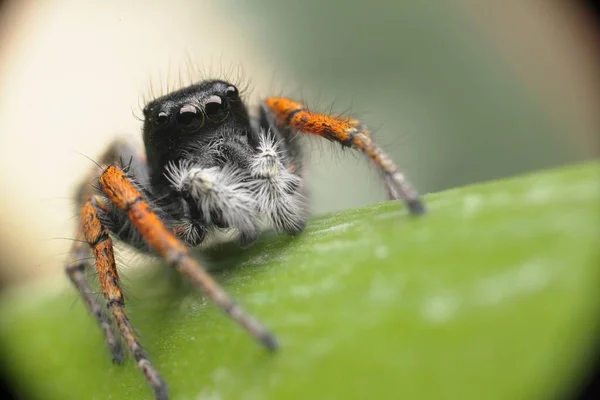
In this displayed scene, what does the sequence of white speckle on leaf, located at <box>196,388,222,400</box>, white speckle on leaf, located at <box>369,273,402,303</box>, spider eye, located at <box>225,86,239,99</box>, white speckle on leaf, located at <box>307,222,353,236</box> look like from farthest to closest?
1. spider eye, located at <box>225,86,239,99</box>
2. white speckle on leaf, located at <box>307,222,353,236</box>
3. white speckle on leaf, located at <box>196,388,222,400</box>
4. white speckle on leaf, located at <box>369,273,402,303</box>

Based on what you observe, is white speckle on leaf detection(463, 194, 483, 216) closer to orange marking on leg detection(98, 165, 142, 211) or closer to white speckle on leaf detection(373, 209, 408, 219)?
white speckle on leaf detection(373, 209, 408, 219)

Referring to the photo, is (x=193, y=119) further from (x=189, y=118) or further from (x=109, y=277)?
(x=109, y=277)

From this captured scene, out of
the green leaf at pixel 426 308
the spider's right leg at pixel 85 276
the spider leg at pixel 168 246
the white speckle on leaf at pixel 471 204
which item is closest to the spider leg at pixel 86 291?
the spider's right leg at pixel 85 276

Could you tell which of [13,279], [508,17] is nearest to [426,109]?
[508,17]

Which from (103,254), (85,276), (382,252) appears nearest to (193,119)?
(103,254)

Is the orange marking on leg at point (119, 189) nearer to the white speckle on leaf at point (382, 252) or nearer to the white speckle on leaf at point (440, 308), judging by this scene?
the white speckle on leaf at point (382, 252)

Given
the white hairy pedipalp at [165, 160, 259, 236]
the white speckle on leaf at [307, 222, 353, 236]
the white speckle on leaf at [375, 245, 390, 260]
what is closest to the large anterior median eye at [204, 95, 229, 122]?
the white hairy pedipalp at [165, 160, 259, 236]
